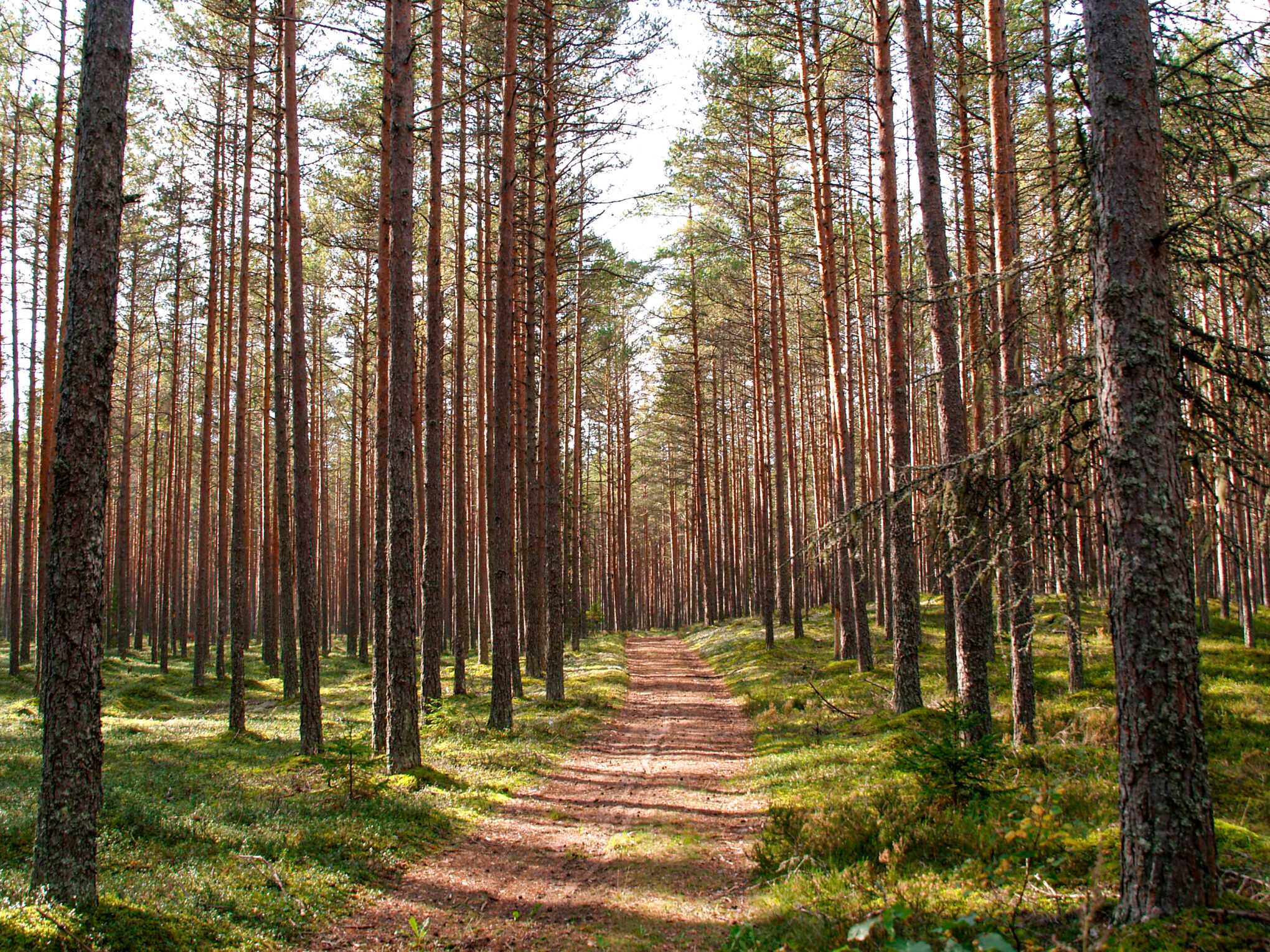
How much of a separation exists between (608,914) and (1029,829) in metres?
3.10

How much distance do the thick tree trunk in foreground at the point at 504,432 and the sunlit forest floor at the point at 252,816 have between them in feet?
3.67

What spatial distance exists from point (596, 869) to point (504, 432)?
780cm

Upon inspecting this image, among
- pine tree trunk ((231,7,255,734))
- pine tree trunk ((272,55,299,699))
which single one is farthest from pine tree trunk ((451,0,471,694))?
pine tree trunk ((231,7,255,734))

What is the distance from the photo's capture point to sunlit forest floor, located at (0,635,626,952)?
4.75 meters

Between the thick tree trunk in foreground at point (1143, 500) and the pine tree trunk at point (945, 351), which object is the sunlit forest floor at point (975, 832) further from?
the pine tree trunk at point (945, 351)

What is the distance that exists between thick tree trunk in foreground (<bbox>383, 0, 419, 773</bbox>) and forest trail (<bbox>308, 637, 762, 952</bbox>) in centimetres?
193

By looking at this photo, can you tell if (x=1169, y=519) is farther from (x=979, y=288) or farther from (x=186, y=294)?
(x=186, y=294)

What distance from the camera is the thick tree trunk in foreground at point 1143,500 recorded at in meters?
3.69

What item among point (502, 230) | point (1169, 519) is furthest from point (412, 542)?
point (1169, 519)

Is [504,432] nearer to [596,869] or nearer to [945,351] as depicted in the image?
[945,351]

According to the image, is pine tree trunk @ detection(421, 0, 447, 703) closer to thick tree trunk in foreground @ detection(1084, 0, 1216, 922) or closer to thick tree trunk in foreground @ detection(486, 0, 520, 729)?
thick tree trunk in foreground @ detection(486, 0, 520, 729)

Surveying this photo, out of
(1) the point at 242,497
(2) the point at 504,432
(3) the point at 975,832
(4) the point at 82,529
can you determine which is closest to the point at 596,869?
(3) the point at 975,832

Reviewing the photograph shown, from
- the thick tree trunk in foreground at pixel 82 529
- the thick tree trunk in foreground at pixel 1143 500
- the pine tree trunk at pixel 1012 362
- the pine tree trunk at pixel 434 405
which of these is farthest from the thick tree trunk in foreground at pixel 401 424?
the thick tree trunk in foreground at pixel 1143 500

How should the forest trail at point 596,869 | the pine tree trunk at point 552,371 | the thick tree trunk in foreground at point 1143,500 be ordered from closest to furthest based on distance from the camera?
1. the thick tree trunk in foreground at point 1143,500
2. the forest trail at point 596,869
3. the pine tree trunk at point 552,371
